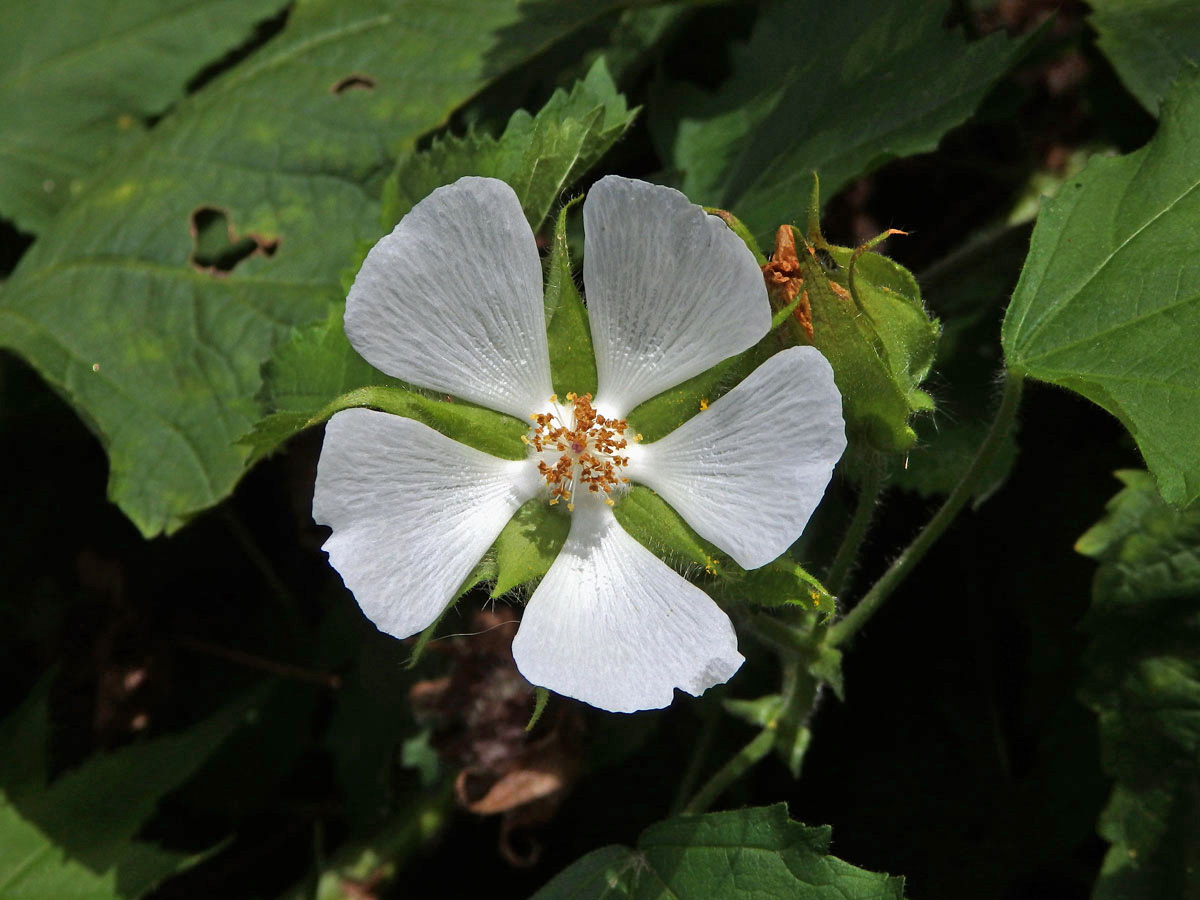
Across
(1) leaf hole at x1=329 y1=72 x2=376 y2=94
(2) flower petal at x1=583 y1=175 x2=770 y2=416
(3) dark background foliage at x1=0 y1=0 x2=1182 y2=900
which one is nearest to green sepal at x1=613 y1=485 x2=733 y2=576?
(2) flower petal at x1=583 y1=175 x2=770 y2=416

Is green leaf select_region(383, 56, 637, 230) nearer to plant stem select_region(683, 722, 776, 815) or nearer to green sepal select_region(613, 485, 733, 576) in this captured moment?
green sepal select_region(613, 485, 733, 576)

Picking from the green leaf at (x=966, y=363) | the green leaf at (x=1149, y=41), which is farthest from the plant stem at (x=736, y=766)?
the green leaf at (x=1149, y=41)

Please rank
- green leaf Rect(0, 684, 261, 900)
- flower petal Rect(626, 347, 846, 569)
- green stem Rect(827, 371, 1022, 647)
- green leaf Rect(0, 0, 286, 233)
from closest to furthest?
flower petal Rect(626, 347, 846, 569), green stem Rect(827, 371, 1022, 647), green leaf Rect(0, 684, 261, 900), green leaf Rect(0, 0, 286, 233)

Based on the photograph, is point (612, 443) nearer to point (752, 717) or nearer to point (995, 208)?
point (752, 717)

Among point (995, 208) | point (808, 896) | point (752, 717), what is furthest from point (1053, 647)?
point (995, 208)

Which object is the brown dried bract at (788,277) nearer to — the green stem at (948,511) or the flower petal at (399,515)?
the green stem at (948,511)

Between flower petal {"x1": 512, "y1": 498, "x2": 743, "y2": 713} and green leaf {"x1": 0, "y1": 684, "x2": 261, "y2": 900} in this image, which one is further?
green leaf {"x1": 0, "y1": 684, "x2": 261, "y2": 900}
